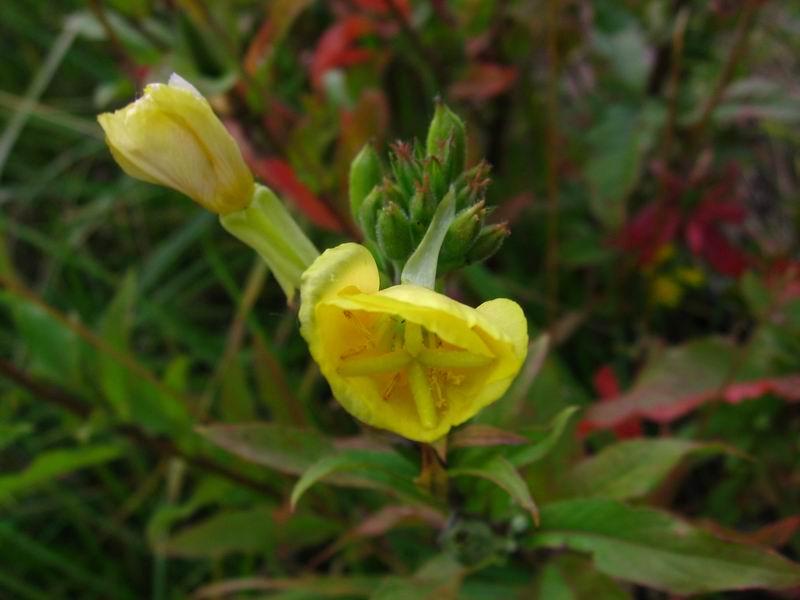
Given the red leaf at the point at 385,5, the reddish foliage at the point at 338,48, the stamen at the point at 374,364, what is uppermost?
the red leaf at the point at 385,5

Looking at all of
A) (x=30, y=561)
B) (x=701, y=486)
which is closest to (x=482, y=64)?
(x=701, y=486)

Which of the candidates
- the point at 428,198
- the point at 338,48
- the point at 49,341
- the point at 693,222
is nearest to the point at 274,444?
the point at 428,198

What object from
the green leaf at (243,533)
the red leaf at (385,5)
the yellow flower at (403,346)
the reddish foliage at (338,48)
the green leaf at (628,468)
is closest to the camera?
the yellow flower at (403,346)

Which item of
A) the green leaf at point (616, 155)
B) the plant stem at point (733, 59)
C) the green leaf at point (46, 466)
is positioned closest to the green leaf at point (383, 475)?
the green leaf at point (46, 466)

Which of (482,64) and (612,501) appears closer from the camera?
(612,501)

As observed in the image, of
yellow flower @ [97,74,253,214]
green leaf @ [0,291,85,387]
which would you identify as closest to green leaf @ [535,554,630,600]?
yellow flower @ [97,74,253,214]

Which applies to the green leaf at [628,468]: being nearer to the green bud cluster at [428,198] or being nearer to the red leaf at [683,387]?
the red leaf at [683,387]

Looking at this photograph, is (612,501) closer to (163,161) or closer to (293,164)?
(163,161)
